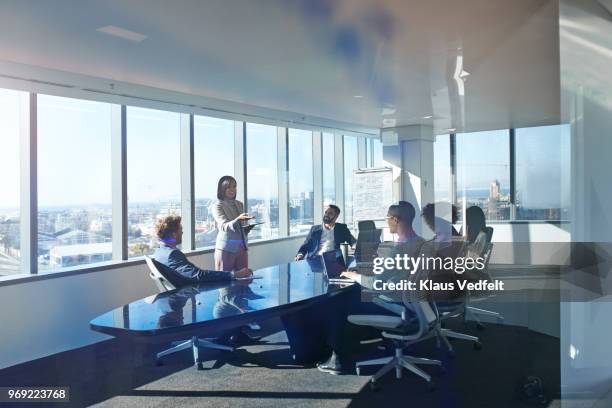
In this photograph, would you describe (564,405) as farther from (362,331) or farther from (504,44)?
(504,44)

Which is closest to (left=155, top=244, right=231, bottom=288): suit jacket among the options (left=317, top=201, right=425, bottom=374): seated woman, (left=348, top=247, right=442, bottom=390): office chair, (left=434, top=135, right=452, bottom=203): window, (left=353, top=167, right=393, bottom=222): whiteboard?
(left=317, top=201, right=425, bottom=374): seated woman

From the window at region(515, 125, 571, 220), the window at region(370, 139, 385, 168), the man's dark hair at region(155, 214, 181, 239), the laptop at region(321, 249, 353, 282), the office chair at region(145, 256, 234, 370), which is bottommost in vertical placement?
the office chair at region(145, 256, 234, 370)

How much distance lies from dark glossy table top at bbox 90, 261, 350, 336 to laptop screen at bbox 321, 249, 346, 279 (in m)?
0.10

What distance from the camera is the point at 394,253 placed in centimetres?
412

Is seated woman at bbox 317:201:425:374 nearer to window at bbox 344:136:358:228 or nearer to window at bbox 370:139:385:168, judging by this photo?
window at bbox 370:139:385:168

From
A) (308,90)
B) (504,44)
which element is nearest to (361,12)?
(504,44)

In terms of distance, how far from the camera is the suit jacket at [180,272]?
161 inches

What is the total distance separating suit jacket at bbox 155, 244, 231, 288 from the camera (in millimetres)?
4078

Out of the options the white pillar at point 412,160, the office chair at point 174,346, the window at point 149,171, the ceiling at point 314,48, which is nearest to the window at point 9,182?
the ceiling at point 314,48

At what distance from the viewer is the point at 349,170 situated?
10.6 metres

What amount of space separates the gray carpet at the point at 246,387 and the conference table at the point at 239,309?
1.19 ft

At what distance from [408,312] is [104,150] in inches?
160

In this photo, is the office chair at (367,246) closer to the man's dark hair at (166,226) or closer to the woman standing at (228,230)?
the woman standing at (228,230)

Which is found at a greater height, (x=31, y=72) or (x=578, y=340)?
(x=31, y=72)
